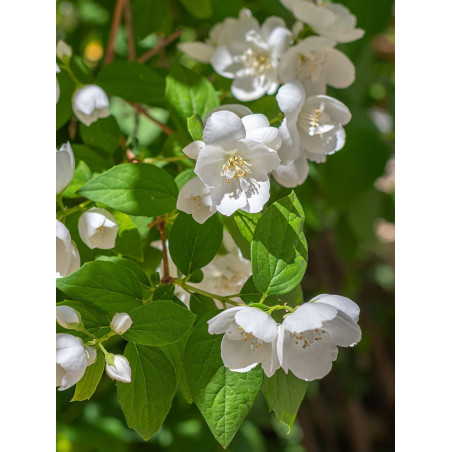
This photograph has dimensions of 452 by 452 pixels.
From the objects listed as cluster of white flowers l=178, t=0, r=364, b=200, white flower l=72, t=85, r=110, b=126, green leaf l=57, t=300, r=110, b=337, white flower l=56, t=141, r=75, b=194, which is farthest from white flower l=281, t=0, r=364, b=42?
green leaf l=57, t=300, r=110, b=337

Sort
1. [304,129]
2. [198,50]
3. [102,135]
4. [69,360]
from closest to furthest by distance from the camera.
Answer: [69,360] → [304,129] → [102,135] → [198,50]

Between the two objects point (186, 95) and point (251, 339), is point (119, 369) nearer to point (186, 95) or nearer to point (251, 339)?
point (251, 339)

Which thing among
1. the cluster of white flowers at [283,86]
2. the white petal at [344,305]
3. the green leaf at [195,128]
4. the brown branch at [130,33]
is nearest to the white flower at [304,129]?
the cluster of white flowers at [283,86]

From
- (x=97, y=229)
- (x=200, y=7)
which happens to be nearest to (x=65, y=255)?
(x=97, y=229)

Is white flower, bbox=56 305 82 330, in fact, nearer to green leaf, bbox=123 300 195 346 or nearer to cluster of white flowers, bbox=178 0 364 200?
green leaf, bbox=123 300 195 346

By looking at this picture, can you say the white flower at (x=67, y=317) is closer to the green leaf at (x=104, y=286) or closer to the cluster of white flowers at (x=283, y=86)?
the green leaf at (x=104, y=286)
